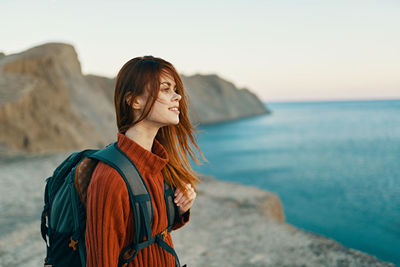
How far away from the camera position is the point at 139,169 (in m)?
1.46

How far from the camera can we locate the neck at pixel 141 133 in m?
1.54

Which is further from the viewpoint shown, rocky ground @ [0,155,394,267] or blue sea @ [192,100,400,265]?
blue sea @ [192,100,400,265]

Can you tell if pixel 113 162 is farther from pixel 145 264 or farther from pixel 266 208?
pixel 266 208

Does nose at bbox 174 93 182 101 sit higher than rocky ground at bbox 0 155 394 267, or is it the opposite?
nose at bbox 174 93 182 101

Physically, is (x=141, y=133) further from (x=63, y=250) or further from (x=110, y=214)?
(x=63, y=250)

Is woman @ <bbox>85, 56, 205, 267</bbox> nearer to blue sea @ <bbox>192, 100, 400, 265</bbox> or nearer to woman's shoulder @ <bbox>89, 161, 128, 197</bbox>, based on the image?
woman's shoulder @ <bbox>89, 161, 128, 197</bbox>

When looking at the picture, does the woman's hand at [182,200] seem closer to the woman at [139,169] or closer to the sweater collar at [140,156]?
the woman at [139,169]

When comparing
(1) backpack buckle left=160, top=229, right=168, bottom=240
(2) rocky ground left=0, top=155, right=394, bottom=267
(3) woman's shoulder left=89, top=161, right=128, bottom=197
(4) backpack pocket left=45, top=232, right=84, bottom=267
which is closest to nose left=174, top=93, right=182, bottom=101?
(3) woman's shoulder left=89, top=161, right=128, bottom=197

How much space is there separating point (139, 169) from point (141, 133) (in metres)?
0.19

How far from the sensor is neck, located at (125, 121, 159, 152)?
1.54 metres

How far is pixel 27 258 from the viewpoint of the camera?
16.6 feet

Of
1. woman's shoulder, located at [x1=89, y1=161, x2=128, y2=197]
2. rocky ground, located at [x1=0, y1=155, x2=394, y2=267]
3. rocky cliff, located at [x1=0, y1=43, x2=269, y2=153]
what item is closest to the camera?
woman's shoulder, located at [x1=89, y1=161, x2=128, y2=197]

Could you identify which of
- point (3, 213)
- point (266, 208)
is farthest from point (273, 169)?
point (3, 213)

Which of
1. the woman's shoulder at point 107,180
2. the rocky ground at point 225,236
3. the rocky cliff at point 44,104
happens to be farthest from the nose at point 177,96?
the rocky cliff at point 44,104
